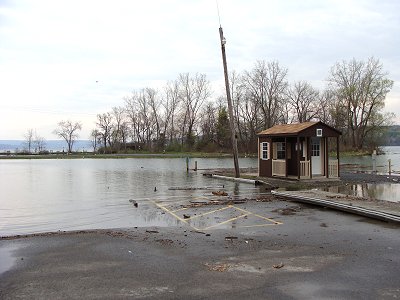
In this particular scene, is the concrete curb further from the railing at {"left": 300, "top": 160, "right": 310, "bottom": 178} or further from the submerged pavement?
the railing at {"left": 300, "top": 160, "right": 310, "bottom": 178}

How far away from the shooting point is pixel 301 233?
31.0 ft

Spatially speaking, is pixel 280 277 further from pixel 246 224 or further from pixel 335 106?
pixel 335 106

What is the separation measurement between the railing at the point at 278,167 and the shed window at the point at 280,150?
416 millimetres

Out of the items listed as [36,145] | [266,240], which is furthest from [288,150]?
[36,145]

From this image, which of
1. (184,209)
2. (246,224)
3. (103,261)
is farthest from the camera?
(184,209)

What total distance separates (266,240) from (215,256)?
1.72 metres

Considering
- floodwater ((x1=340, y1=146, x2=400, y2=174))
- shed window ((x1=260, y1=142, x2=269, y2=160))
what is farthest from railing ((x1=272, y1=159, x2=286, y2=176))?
floodwater ((x1=340, y1=146, x2=400, y2=174))

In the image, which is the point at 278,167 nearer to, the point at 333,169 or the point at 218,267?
the point at 333,169

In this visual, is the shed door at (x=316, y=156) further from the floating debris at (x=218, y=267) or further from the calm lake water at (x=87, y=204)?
the floating debris at (x=218, y=267)

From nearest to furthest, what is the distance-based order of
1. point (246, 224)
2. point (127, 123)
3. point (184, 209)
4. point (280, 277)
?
point (280, 277) < point (246, 224) < point (184, 209) < point (127, 123)

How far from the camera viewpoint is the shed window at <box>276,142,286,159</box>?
23359mm

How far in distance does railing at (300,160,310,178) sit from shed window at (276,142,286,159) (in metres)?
1.57

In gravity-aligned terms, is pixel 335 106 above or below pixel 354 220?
above

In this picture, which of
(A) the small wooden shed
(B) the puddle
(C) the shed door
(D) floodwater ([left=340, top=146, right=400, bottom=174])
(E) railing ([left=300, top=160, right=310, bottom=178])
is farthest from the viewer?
(D) floodwater ([left=340, top=146, right=400, bottom=174])
